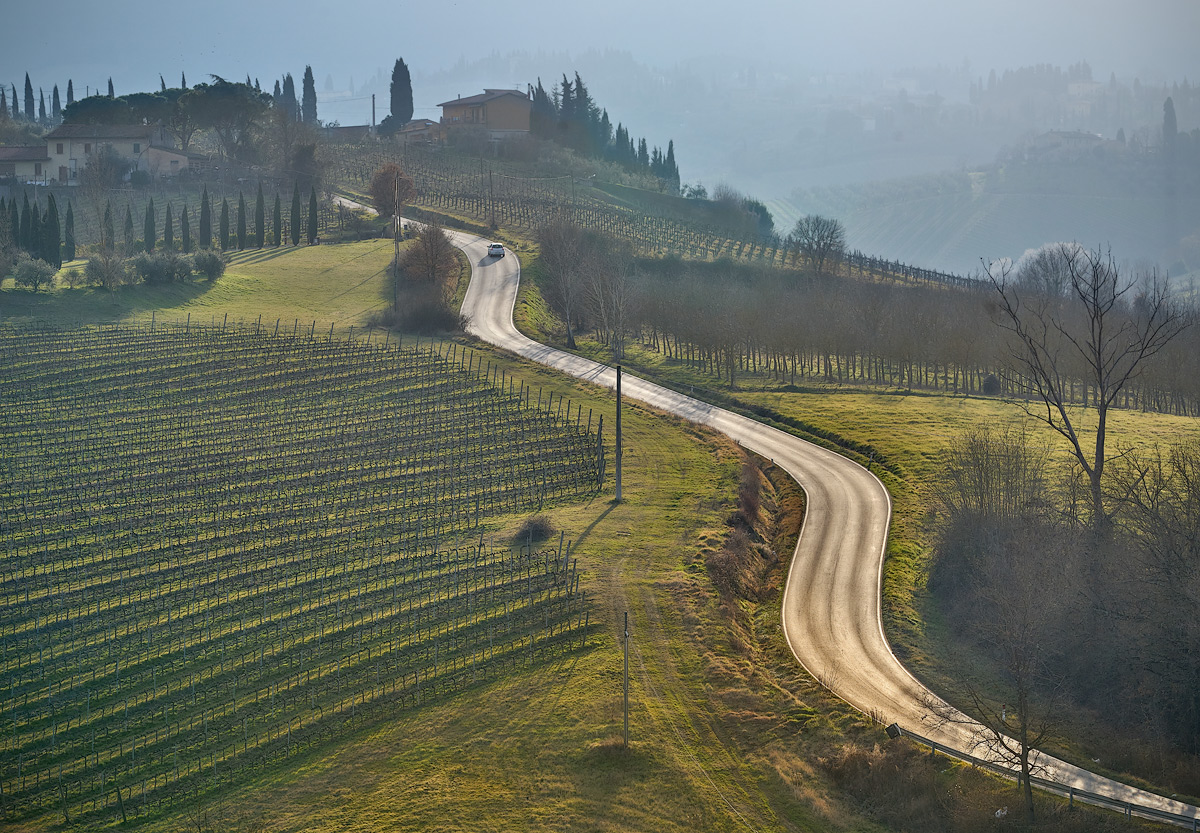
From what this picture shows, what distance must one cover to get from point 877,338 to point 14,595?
70428 millimetres

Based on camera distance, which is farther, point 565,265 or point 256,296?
point 565,265

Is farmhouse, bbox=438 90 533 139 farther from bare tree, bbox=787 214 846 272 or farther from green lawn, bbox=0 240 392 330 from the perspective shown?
green lawn, bbox=0 240 392 330

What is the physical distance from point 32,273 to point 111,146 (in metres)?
55.3

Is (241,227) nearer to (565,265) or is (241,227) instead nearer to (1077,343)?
(565,265)

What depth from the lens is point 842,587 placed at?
1857 inches

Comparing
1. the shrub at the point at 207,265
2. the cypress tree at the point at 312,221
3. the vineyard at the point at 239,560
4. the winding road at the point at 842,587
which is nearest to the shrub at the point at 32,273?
the vineyard at the point at 239,560

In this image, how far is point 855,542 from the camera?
5153cm

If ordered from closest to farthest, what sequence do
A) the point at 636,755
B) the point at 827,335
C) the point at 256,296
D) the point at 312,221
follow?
the point at 636,755 < the point at 827,335 < the point at 256,296 < the point at 312,221

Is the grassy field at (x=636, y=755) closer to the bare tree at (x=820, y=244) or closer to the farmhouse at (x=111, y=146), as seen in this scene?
the bare tree at (x=820, y=244)

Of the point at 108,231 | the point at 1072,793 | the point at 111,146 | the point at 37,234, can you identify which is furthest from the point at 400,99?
the point at 1072,793

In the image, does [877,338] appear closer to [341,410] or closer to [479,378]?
[479,378]

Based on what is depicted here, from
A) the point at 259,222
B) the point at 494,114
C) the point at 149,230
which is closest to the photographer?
the point at 149,230

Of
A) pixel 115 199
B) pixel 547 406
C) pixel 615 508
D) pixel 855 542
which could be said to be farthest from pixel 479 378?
pixel 115 199

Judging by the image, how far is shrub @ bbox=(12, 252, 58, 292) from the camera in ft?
266
